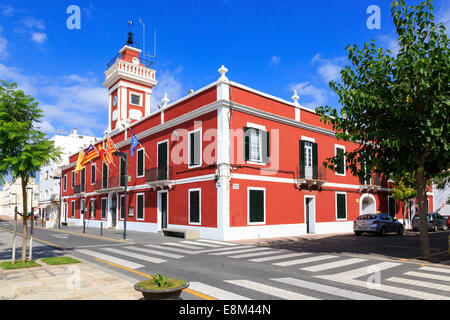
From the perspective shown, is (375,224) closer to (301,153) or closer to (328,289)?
(301,153)

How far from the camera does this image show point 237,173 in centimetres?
1872

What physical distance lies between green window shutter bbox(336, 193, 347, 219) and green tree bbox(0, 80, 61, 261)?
20.7 meters

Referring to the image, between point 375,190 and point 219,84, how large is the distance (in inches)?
708

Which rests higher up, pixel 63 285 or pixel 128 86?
pixel 128 86

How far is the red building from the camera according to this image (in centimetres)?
1866

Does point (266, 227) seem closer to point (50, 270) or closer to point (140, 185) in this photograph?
point (140, 185)

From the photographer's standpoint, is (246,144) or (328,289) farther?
(246,144)

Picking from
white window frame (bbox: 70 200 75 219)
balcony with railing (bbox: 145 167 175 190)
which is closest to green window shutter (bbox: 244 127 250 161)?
balcony with railing (bbox: 145 167 175 190)

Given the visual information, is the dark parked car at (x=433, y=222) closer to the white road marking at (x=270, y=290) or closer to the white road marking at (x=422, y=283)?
the white road marking at (x=422, y=283)

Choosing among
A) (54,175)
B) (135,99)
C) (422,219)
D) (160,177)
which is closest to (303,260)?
(422,219)

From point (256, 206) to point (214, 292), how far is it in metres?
12.9

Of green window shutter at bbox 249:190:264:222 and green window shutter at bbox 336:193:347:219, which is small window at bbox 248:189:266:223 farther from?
green window shutter at bbox 336:193:347:219

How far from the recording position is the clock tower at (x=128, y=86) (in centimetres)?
3334
